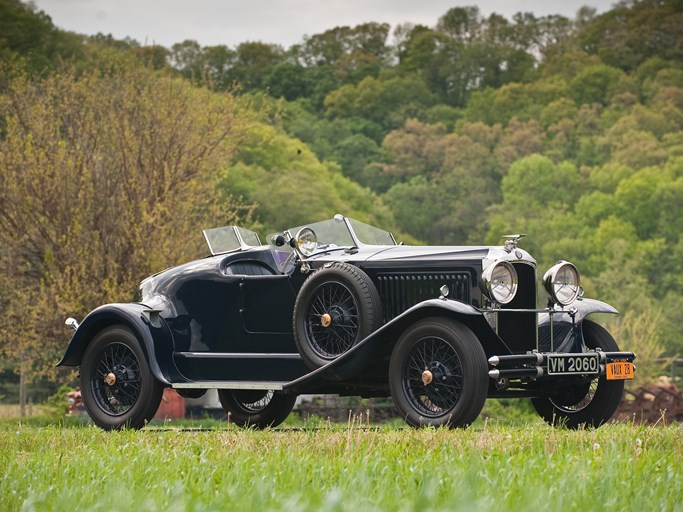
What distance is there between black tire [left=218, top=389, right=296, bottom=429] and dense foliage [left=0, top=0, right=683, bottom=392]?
3776 cm

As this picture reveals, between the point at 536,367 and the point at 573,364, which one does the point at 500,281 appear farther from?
the point at 573,364

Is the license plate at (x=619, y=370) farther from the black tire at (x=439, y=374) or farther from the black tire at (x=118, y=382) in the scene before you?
the black tire at (x=118, y=382)

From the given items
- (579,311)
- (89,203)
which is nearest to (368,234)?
(579,311)

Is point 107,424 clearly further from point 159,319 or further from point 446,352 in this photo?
point 446,352

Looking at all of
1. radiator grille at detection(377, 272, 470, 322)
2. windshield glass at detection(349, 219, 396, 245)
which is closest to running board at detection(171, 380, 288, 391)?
radiator grille at detection(377, 272, 470, 322)

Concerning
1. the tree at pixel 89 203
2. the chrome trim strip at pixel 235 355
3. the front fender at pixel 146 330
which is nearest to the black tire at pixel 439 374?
the chrome trim strip at pixel 235 355

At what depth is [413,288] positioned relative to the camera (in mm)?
9805

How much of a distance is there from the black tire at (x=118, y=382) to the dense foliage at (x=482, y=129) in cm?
3854

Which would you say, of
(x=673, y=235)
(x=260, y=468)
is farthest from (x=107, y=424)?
(x=673, y=235)

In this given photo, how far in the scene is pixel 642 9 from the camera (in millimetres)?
91438

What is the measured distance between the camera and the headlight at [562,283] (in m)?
10.1

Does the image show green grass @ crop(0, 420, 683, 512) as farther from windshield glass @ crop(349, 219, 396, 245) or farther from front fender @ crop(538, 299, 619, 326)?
windshield glass @ crop(349, 219, 396, 245)

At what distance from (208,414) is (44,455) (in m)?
17.6

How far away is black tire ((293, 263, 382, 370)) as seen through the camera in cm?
956
